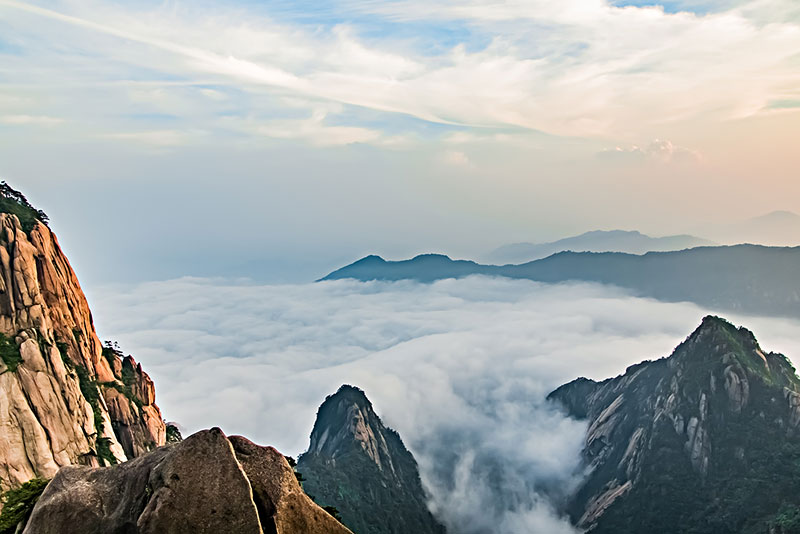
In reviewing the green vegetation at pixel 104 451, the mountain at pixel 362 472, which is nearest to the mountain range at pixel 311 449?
the green vegetation at pixel 104 451

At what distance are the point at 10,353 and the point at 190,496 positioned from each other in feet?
151

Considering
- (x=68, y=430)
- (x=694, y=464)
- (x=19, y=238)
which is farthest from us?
(x=694, y=464)

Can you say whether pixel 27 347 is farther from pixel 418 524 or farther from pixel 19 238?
pixel 418 524

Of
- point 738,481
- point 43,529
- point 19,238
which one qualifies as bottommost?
point 738,481

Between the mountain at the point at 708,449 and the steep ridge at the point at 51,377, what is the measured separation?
101235mm

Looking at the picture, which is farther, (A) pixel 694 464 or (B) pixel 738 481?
(A) pixel 694 464

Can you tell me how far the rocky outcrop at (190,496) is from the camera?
937 inches

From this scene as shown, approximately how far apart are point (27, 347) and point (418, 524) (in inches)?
4045

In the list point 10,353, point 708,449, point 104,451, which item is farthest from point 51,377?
point 708,449

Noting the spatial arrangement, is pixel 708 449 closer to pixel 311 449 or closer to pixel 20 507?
pixel 311 449

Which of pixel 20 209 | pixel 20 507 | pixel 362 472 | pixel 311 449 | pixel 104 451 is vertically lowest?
pixel 362 472

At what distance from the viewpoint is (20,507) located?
1236 inches

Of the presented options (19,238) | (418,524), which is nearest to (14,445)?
(19,238)

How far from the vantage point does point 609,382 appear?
182250 mm
